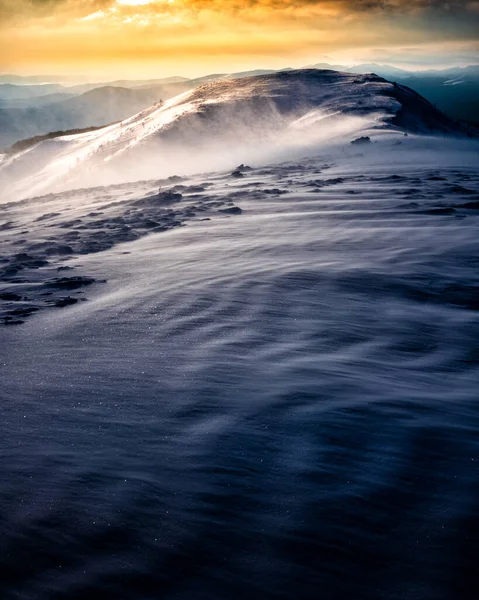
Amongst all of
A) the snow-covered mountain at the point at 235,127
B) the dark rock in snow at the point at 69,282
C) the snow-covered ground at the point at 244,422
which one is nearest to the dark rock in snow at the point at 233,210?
the snow-covered ground at the point at 244,422

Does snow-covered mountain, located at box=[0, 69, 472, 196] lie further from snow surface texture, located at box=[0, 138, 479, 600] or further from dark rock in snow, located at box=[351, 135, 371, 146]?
snow surface texture, located at box=[0, 138, 479, 600]

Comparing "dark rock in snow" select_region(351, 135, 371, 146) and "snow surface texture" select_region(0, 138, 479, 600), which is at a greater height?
"dark rock in snow" select_region(351, 135, 371, 146)

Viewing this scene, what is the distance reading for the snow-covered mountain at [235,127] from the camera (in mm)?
18391

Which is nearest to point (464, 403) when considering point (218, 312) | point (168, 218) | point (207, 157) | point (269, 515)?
point (269, 515)

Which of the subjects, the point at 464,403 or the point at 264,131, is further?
the point at 264,131

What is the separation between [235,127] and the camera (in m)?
21.9

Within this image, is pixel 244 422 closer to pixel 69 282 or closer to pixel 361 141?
pixel 69 282

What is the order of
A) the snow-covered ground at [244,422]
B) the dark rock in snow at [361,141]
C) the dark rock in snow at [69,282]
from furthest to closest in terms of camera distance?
the dark rock in snow at [361,141] → the dark rock in snow at [69,282] → the snow-covered ground at [244,422]

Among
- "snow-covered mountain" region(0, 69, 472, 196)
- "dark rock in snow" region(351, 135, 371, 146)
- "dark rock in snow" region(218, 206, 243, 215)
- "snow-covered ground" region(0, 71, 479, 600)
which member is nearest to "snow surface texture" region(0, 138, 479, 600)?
"snow-covered ground" region(0, 71, 479, 600)

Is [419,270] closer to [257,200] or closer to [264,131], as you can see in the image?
[257,200]

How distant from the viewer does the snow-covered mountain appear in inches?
724

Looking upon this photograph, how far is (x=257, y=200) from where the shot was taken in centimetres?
843

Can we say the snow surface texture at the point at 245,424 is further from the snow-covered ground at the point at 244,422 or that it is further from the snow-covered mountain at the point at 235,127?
the snow-covered mountain at the point at 235,127

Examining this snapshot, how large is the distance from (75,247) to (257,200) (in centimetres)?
319
